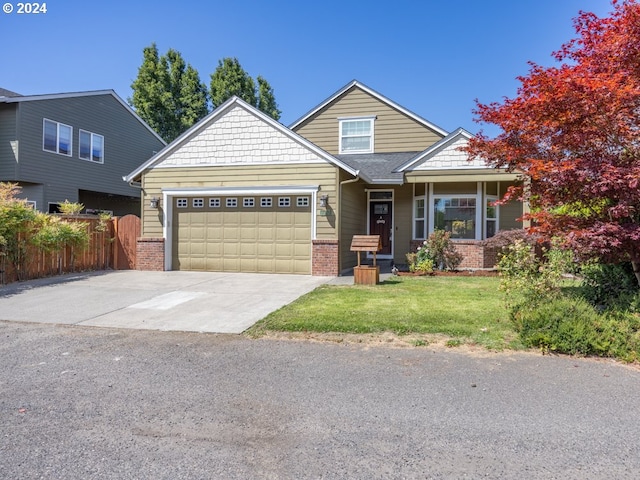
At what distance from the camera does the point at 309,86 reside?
24.8m

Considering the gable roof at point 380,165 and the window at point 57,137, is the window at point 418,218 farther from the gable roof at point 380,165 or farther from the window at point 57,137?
the window at point 57,137

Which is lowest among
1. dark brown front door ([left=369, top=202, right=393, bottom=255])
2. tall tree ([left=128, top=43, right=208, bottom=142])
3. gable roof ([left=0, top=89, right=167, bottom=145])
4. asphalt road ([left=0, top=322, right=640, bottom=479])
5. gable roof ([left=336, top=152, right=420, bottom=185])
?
asphalt road ([left=0, top=322, right=640, bottom=479])

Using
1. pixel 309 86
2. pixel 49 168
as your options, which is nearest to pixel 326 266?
pixel 49 168

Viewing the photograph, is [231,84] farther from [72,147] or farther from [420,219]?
[420,219]

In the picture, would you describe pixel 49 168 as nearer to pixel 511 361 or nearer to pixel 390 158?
pixel 390 158

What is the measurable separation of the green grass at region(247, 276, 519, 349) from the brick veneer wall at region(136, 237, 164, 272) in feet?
20.4

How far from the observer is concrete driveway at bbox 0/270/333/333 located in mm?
6730

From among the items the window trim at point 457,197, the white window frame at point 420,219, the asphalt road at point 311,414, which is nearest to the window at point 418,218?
the white window frame at point 420,219

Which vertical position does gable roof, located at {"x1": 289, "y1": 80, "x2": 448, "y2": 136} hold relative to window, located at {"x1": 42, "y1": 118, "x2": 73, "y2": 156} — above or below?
above

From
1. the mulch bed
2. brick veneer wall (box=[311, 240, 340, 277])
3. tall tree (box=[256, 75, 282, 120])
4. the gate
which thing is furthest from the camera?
tall tree (box=[256, 75, 282, 120])

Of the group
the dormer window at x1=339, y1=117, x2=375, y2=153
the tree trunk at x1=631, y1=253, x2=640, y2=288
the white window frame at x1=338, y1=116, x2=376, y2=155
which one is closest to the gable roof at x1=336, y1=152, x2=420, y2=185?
the white window frame at x1=338, y1=116, x2=376, y2=155

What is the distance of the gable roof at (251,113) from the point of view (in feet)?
39.4

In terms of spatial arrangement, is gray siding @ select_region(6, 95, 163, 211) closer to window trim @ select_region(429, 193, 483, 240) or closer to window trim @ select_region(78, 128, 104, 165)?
window trim @ select_region(78, 128, 104, 165)

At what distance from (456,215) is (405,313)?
25.7 feet
